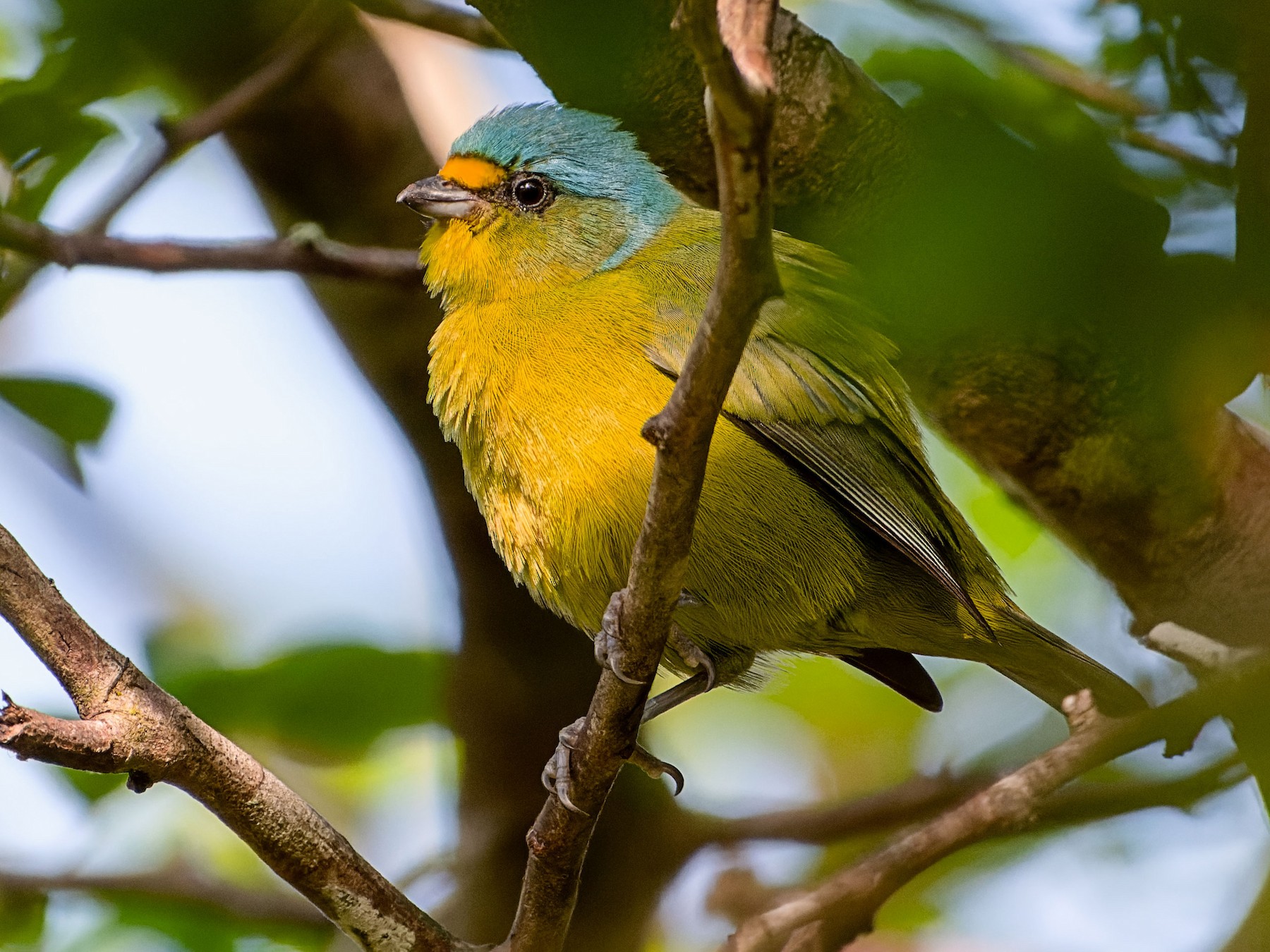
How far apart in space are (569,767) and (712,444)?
0.81m

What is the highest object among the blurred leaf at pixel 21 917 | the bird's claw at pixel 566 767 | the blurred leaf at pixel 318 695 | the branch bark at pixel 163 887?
the bird's claw at pixel 566 767

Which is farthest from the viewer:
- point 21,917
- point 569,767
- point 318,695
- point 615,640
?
point 318,695

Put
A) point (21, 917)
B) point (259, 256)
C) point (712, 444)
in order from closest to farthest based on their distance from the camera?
point (712, 444), point (21, 917), point (259, 256)

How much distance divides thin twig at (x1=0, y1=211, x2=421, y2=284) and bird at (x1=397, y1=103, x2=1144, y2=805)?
0.50 m

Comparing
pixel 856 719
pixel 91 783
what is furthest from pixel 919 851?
pixel 91 783

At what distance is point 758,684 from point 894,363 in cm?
98

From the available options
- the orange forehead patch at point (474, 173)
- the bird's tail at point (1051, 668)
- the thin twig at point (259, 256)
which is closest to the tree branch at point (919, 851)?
the bird's tail at point (1051, 668)

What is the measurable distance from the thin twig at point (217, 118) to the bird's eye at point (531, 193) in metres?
0.97

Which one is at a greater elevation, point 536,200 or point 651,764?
point 536,200

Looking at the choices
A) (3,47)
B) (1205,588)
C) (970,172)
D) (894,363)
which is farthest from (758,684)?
(3,47)

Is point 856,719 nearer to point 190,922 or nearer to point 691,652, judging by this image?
point 691,652

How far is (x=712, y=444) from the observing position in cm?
291

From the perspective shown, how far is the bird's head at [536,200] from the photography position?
350cm

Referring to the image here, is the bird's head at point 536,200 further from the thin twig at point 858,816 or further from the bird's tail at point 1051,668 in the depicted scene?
the thin twig at point 858,816
